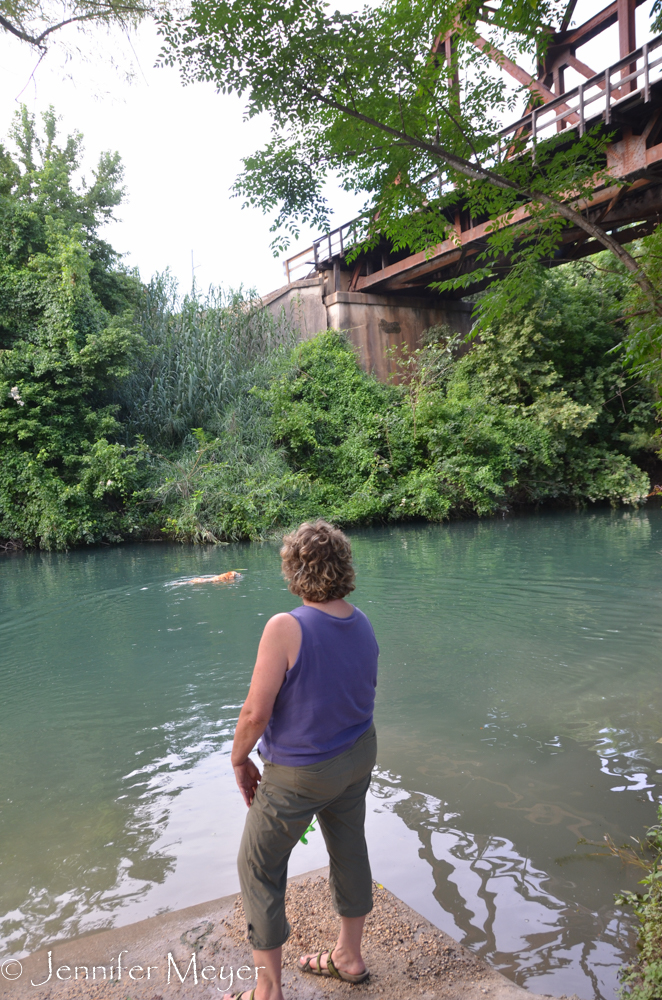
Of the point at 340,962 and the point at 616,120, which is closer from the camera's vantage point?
the point at 340,962

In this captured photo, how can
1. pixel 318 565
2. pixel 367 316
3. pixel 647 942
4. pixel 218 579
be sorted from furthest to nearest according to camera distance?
pixel 367 316 < pixel 218 579 < pixel 647 942 < pixel 318 565

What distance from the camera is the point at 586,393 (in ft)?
73.7

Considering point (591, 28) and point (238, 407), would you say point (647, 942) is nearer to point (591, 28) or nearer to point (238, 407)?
point (591, 28)

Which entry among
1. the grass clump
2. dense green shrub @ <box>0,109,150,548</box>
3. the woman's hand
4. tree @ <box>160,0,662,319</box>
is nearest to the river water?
the grass clump

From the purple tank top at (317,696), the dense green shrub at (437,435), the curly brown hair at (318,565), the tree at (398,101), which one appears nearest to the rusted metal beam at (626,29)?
the dense green shrub at (437,435)

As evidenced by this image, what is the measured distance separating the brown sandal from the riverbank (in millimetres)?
22

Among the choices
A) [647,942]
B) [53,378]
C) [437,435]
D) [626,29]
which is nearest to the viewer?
[647,942]

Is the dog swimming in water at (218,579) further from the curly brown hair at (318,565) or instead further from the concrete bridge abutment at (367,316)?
the concrete bridge abutment at (367,316)

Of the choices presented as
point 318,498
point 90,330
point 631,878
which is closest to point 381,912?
point 631,878

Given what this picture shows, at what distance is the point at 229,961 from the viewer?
7.59ft

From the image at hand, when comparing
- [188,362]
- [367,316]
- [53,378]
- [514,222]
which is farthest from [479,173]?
[367,316]

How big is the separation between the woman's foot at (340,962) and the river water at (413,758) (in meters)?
0.56

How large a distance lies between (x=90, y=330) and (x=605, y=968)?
19228 mm

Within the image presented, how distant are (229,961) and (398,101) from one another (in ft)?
16.4
